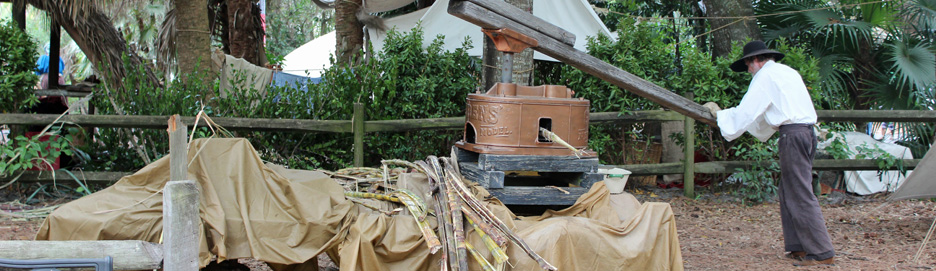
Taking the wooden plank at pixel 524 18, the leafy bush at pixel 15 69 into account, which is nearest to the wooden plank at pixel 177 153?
the wooden plank at pixel 524 18

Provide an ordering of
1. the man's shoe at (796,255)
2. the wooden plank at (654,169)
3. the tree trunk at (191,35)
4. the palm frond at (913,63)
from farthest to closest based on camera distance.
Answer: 1. the palm frond at (913,63)
2. the tree trunk at (191,35)
3. the wooden plank at (654,169)
4. the man's shoe at (796,255)

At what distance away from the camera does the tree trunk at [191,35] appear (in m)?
6.90

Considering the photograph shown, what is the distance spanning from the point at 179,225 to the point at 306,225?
27.2 inches

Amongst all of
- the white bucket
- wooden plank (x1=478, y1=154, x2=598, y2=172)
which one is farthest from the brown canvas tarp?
the white bucket

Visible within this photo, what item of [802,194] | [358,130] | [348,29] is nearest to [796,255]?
[802,194]

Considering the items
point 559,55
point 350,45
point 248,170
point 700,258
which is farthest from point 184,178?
point 350,45

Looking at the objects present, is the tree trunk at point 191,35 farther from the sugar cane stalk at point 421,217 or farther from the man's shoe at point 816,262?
the man's shoe at point 816,262

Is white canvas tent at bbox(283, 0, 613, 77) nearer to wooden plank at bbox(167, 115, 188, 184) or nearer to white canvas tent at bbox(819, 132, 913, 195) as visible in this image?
white canvas tent at bbox(819, 132, 913, 195)

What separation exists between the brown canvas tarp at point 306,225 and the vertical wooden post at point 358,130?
2.41m

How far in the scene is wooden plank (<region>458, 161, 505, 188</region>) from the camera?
3.63 metres

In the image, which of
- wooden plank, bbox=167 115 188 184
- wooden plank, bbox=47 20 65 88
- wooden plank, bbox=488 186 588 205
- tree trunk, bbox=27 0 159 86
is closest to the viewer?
wooden plank, bbox=167 115 188 184

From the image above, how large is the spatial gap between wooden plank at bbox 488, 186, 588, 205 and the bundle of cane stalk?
0.80 feet

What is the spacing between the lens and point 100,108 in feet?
20.4

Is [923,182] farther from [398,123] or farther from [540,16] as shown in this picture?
[398,123]
